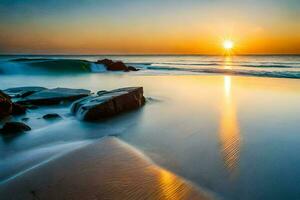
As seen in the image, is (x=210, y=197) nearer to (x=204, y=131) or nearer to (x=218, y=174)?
(x=218, y=174)

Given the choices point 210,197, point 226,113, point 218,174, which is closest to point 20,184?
point 210,197

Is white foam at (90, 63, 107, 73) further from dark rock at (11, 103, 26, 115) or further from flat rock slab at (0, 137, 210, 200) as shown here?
flat rock slab at (0, 137, 210, 200)

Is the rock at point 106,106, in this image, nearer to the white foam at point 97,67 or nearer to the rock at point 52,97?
the rock at point 52,97

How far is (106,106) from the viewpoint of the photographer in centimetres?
570

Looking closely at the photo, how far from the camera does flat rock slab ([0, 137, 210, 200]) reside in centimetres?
242

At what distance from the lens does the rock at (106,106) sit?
547 cm

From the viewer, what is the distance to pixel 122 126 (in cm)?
502

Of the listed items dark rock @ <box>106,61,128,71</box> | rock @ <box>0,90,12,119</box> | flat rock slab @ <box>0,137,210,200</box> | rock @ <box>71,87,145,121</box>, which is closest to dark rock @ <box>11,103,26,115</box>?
rock @ <box>0,90,12,119</box>

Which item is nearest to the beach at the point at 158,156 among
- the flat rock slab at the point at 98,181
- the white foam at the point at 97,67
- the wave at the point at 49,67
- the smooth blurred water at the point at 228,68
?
the flat rock slab at the point at 98,181

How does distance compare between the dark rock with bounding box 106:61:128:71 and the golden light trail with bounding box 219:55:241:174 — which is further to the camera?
the dark rock with bounding box 106:61:128:71

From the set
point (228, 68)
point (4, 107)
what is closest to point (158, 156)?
point (4, 107)

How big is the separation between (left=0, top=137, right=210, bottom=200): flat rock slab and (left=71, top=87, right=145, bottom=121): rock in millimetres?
2189

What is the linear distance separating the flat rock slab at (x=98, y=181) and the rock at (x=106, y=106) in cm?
219

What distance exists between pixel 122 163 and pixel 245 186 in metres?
1.44
